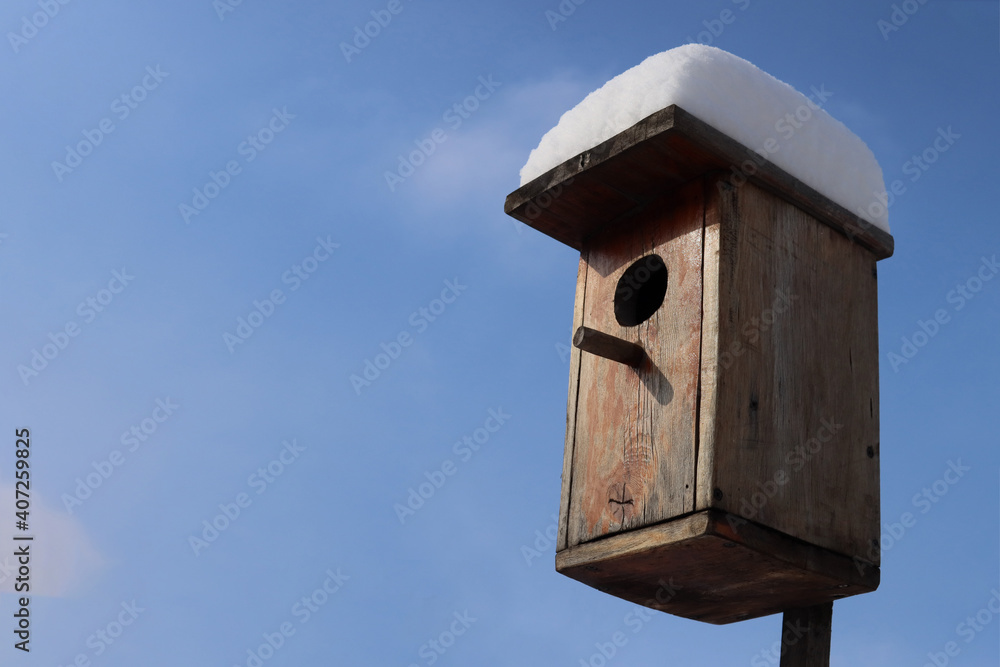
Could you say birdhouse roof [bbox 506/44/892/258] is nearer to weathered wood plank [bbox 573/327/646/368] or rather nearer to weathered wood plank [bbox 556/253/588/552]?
weathered wood plank [bbox 556/253/588/552]

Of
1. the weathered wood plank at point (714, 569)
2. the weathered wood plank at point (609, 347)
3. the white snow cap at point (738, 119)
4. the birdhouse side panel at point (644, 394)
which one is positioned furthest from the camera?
the white snow cap at point (738, 119)

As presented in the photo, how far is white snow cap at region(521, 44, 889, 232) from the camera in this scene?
2.92 m

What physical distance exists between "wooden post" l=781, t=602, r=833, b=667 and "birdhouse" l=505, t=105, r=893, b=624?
1.9 inches

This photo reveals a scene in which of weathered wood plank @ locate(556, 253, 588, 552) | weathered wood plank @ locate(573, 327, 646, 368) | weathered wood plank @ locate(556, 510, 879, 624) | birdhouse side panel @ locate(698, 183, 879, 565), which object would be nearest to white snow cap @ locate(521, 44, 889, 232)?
birdhouse side panel @ locate(698, 183, 879, 565)

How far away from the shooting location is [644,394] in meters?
2.87

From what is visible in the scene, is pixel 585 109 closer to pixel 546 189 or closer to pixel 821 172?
pixel 546 189

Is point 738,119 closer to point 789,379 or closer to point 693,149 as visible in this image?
point 693,149

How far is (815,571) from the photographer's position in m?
2.68

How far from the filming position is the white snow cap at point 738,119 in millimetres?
2924

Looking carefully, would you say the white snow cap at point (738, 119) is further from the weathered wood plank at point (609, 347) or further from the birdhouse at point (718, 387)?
the weathered wood plank at point (609, 347)

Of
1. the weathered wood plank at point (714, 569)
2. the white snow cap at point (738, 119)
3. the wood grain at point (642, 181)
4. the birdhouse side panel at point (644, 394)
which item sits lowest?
the weathered wood plank at point (714, 569)

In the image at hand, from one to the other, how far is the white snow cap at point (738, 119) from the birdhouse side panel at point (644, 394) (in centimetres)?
24

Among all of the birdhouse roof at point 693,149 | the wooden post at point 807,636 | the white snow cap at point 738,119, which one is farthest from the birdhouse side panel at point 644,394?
the wooden post at point 807,636

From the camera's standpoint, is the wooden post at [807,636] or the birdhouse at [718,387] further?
the wooden post at [807,636]
